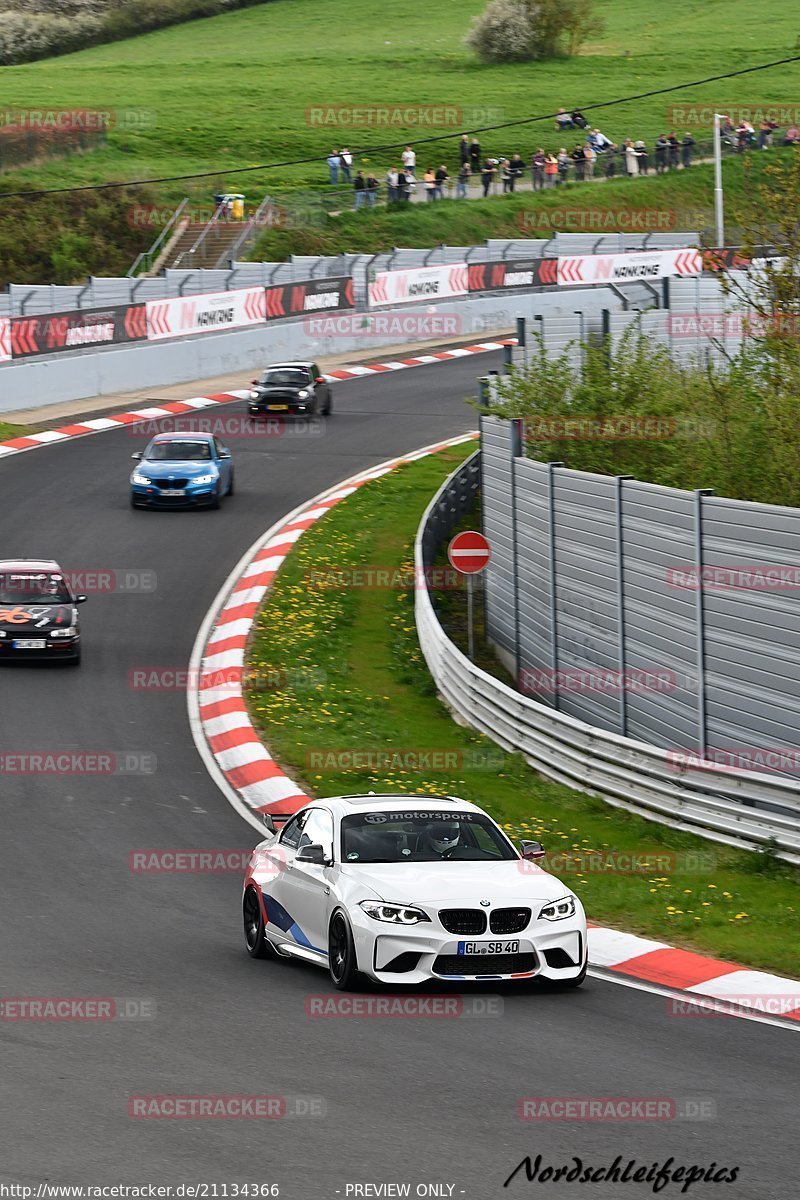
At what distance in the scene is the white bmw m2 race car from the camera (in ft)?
33.9

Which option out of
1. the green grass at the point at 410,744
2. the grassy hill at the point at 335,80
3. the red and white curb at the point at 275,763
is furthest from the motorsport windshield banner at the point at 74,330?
the grassy hill at the point at 335,80

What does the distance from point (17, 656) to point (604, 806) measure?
373 inches

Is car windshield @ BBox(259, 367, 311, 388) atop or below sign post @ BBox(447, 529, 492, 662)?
atop

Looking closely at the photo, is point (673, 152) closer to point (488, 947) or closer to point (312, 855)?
point (312, 855)

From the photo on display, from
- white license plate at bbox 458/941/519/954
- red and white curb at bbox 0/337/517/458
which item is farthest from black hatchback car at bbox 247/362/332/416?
white license plate at bbox 458/941/519/954

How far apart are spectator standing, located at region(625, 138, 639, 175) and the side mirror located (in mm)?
62922

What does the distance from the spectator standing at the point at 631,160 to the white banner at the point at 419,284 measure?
2197 cm

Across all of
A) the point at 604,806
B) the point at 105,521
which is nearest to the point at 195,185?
the point at 105,521

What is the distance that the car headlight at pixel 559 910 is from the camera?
1056 cm

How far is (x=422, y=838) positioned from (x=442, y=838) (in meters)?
0.14

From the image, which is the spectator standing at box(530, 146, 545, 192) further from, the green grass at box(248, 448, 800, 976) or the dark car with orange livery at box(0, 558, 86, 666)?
the dark car with orange livery at box(0, 558, 86, 666)

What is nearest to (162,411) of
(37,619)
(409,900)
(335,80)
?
(37,619)

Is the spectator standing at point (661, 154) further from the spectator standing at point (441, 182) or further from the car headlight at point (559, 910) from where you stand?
the car headlight at point (559, 910)

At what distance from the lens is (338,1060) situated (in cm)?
894
